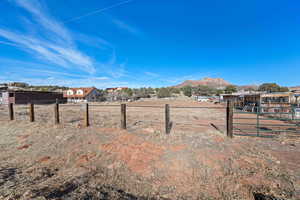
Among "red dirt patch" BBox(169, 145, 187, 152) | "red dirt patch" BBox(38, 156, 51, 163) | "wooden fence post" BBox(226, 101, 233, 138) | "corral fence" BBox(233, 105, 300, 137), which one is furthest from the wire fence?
"red dirt patch" BBox(38, 156, 51, 163)

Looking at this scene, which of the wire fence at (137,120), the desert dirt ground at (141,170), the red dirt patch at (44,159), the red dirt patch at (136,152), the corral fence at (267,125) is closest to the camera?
the desert dirt ground at (141,170)

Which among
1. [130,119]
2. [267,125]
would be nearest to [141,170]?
[130,119]

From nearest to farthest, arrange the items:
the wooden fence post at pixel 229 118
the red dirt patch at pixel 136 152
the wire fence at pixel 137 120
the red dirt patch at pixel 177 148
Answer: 1. the red dirt patch at pixel 136 152
2. the red dirt patch at pixel 177 148
3. the wooden fence post at pixel 229 118
4. the wire fence at pixel 137 120

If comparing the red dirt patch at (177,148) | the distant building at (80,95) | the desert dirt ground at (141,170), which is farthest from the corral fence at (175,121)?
the distant building at (80,95)

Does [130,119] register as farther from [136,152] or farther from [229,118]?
[229,118]

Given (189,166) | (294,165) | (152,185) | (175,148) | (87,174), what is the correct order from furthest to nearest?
(175,148)
(294,165)
(189,166)
(87,174)
(152,185)

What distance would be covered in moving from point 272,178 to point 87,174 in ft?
12.2

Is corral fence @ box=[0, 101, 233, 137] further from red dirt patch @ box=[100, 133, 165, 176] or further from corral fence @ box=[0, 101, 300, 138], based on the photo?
red dirt patch @ box=[100, 133, 165, 176]

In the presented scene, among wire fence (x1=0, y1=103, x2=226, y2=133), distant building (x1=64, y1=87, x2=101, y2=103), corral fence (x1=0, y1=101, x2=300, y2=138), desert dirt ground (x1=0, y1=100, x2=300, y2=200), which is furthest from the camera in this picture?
distant building (x1=64, y1=87, x2=101, y2=103)

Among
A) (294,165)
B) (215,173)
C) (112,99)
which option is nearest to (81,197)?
(215,173)

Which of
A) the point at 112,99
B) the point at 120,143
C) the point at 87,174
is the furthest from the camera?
the point at 112,99

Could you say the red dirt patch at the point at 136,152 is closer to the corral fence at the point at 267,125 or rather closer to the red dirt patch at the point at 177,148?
the red dirt patch at the point at 177,148

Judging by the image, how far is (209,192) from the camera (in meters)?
2.34

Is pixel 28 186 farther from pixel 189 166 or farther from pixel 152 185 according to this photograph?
pixel 189 166
